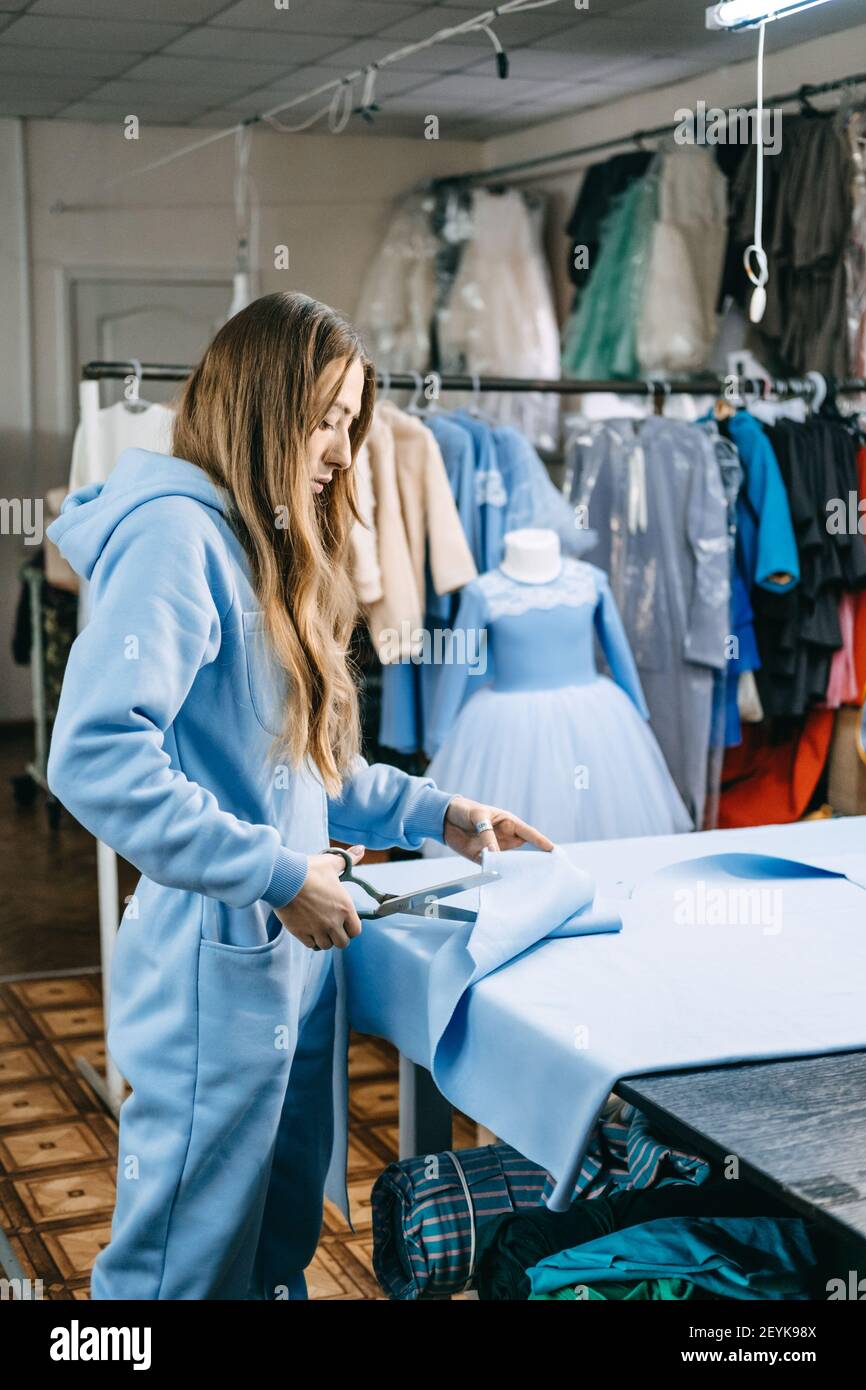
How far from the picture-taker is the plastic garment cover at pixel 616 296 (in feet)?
16.6

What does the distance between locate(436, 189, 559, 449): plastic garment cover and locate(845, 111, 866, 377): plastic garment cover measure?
1.67m

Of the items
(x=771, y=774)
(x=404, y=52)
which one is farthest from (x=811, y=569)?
(x=404, y=52)

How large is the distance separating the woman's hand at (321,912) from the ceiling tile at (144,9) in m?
3.43

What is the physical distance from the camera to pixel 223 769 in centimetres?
158

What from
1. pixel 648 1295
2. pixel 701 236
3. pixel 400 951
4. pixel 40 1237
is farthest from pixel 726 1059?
pixel 701 236

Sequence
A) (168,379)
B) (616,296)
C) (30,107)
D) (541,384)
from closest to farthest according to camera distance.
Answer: (168,379) < (541,384) < (616,296) < (30,107)

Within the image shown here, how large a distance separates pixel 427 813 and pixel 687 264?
3517 millimetres

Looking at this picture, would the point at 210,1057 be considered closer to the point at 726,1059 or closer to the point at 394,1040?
the point at 394,1040

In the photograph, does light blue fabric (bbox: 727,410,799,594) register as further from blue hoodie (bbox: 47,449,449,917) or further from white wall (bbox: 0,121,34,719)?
white wall (bbox: 0,121,34,719)

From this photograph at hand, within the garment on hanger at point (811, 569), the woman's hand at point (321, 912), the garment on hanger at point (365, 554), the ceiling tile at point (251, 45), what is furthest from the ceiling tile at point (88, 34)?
the woman's hand at point (321, 912)

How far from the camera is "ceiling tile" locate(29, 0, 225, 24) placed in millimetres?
4211

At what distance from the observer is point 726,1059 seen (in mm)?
1359

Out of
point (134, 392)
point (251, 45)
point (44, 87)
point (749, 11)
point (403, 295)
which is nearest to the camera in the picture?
point (749, 11)

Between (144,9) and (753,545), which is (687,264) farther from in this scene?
(144,9)
